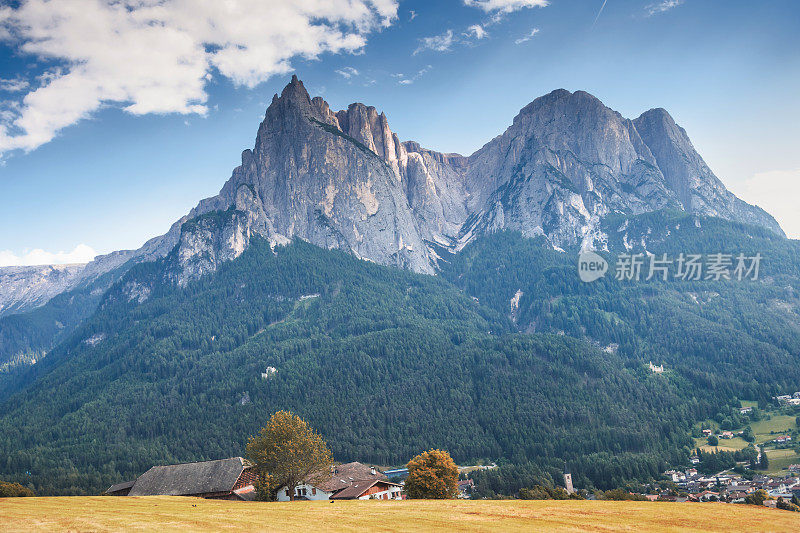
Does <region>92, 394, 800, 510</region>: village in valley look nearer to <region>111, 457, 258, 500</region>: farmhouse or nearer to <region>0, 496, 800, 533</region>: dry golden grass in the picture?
<region>111, 457, 258, 500</region>: farmhouse

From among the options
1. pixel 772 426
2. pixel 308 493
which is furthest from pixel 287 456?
pixel 772 426

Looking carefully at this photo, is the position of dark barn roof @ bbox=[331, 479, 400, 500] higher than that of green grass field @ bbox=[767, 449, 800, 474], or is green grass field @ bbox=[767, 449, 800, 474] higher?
dark barn roof @ bbox=[331, 479, 400, 500]

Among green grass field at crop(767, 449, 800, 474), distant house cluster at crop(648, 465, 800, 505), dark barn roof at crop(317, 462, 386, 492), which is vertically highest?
dark barn roof at crop(317, 462, 386, 492)

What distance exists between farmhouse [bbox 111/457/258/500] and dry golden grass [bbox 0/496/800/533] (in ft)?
75.6

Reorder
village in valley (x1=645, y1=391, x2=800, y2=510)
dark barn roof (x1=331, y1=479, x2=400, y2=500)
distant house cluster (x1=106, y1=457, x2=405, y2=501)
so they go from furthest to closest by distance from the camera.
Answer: village in valley (x1=645, y1=391, x2=800, y2=510), dark barn roof (x1=331, y1=479, x2=400, y2=500), distant house cluster (x1=106, y1=457, x2=405, y2=501)

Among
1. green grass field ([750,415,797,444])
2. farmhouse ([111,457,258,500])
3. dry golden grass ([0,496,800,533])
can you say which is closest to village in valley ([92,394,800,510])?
farmhouse ([111,457,258,500])

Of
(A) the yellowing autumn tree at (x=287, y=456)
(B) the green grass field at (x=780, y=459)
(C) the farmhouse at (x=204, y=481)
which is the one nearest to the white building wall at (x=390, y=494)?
(A) the yellowing autumn tree at (x=287, y=456)

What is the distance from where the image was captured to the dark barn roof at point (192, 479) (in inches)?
3428

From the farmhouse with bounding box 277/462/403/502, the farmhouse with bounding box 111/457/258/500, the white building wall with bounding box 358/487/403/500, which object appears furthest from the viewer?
the white building wall with bounding box 358/487/403/500

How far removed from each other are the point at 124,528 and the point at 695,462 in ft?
538

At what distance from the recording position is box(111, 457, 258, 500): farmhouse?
8544 cm

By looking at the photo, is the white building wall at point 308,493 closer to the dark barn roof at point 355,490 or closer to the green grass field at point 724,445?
the dark barn roof at point 355,490

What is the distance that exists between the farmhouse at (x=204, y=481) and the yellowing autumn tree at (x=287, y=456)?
121 inches

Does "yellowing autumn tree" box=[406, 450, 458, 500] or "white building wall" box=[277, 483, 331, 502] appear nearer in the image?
"yellowing autumn tree" box=[406, 450, 458, 500]
